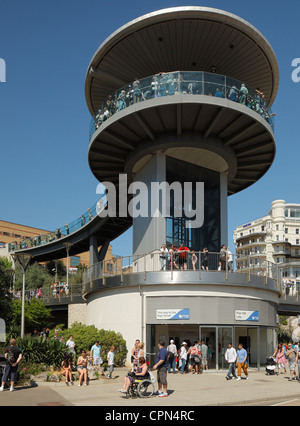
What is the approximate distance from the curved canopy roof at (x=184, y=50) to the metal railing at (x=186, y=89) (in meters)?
2.38

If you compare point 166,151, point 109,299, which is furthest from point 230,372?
point 166,151

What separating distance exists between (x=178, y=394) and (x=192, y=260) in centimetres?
1023

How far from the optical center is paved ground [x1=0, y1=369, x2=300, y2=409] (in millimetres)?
13250

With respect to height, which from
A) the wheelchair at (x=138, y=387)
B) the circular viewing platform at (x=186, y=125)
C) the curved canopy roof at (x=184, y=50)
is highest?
the curved canopy roof at (x=184, y=50)

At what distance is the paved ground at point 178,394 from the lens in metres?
13.2

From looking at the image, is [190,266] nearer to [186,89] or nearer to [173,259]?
[173,259]

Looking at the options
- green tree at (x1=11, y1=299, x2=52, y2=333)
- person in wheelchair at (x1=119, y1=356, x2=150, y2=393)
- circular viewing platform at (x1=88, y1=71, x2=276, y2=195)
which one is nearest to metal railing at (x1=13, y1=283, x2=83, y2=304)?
green tree at (x1=11, y1=299, x2=52, y2=333)

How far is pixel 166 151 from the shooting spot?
2855 cm

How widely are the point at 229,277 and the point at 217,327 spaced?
250cm

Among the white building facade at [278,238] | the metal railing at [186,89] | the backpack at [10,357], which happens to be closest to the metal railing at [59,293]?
the metal railing at [186,89]

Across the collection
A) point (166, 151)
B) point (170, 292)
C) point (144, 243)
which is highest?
point (166, 151)

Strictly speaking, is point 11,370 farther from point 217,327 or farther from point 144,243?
point 144,243

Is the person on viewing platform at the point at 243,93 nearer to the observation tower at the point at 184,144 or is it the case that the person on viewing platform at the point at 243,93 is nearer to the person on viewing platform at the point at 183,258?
the observation tower at the point at 184,144

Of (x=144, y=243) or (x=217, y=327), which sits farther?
(x=144, y=243)
